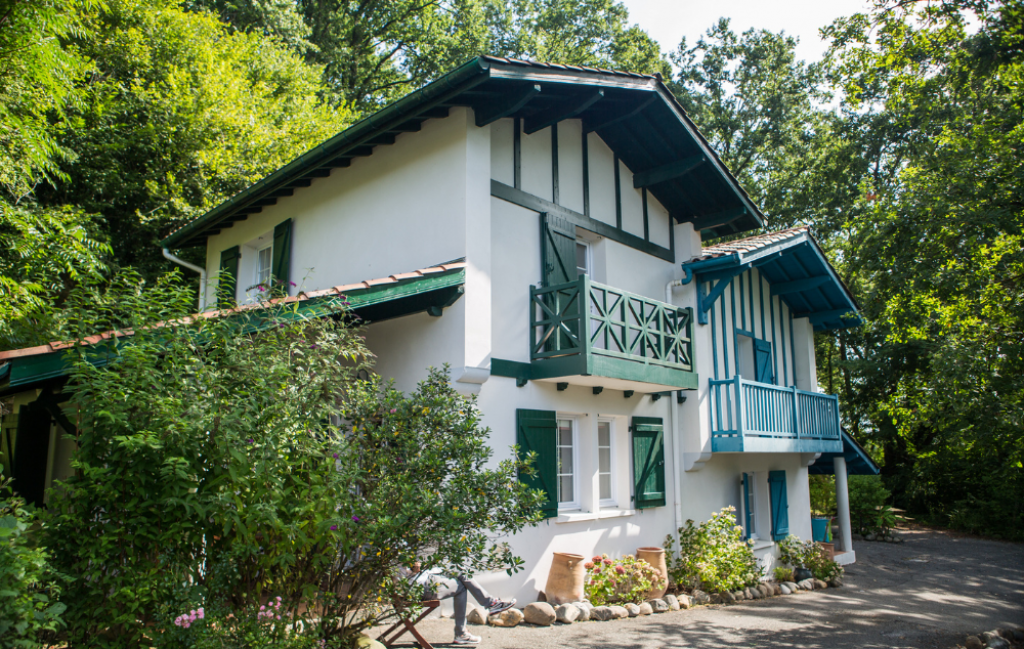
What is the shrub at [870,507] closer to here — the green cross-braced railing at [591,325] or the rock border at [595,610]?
the rock border at [595,610]

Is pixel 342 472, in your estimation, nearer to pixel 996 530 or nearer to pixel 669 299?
pixel 669 299

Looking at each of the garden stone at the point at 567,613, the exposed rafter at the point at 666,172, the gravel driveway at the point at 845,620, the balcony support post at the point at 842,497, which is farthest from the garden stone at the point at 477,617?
the balcony support post at the point at 842,497

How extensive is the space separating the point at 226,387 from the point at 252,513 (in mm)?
874

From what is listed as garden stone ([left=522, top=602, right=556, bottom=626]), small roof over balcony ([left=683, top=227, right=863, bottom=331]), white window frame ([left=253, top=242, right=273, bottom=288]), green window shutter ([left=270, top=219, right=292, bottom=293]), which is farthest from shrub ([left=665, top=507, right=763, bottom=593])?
white window frame ([left=253, top=242, right=273, bottom=288])

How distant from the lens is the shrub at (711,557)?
31.3 feet

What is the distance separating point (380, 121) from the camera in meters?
8.25

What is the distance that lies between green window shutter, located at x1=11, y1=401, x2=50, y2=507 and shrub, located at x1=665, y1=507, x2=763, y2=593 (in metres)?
7.89

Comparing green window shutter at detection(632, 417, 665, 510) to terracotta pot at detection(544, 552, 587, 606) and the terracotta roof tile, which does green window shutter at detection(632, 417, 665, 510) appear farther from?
the terracotta roof tile

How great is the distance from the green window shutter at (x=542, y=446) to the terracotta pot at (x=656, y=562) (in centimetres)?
163

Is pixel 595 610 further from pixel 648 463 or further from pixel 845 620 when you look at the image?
pixel 845 620

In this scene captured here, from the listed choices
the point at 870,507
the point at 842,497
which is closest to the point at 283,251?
the point at 842,497

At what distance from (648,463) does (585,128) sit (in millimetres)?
4829

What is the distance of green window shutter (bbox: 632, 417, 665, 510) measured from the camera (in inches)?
378

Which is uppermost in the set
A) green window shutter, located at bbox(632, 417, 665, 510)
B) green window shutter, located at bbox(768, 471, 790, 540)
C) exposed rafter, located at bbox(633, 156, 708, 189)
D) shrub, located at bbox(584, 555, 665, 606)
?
exposed rafter, located at bbox(633, 156, 708, 189)
